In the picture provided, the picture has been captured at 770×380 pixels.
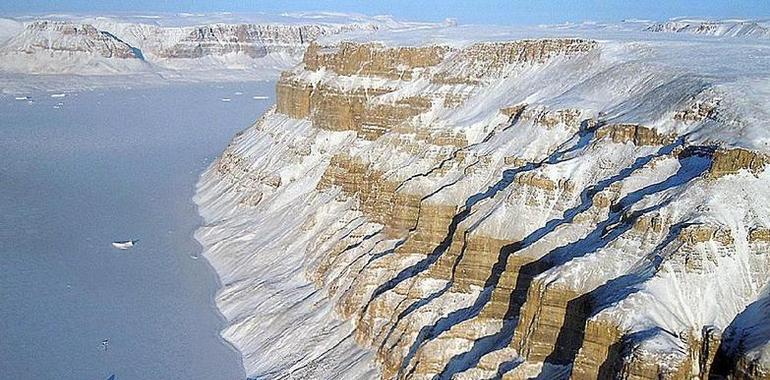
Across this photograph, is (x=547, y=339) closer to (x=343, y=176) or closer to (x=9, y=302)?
(x=343, y=176)

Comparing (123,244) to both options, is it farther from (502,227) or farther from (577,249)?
(577,249)

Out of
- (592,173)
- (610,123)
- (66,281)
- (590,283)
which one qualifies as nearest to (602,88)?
(610,123)

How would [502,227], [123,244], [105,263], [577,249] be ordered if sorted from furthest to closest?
[123,244]
[105,263]
[502,227]
[577,249]

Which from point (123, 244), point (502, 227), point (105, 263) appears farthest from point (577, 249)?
point (123, 244)

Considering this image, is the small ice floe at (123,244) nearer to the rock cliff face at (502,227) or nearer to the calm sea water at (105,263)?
the calm sea water at (105,263)

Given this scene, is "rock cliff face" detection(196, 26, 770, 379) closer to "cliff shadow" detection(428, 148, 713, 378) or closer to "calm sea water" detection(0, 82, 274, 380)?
"cliff shadow" detection(428, 148, 713, 378)

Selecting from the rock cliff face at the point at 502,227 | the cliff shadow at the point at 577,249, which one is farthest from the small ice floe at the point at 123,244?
the cliff shadow at the point at 577,249
